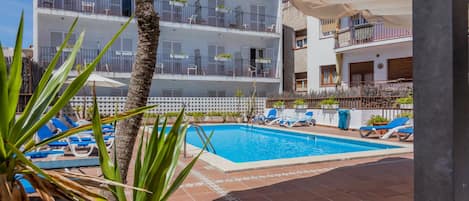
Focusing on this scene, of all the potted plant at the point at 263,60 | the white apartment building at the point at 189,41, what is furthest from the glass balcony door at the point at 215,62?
the potted plant at the point at 263,60

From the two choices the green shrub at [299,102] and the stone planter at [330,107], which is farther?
the green shrub at [299,102]

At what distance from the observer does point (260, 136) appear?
14.1 metres

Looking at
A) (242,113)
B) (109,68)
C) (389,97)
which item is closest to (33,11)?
(109,68)

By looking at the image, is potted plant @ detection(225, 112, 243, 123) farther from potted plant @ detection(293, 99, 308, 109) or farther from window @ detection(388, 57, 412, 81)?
window @ detection(388, 57, 412, 81)

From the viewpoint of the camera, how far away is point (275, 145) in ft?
37.8

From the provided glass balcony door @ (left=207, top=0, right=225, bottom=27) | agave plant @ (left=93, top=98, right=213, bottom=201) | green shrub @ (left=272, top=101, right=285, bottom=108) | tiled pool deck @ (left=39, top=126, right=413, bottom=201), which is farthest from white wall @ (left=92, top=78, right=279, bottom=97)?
agave plant @ (left=93, top=98, right=213, bottom=201)

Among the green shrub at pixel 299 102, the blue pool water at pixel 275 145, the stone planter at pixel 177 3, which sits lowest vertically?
the blue pool water at pixel 275 145

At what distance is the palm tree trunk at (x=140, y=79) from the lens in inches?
96.2

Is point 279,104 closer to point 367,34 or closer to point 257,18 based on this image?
point 367,34

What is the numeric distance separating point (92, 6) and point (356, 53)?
1663 centimetres

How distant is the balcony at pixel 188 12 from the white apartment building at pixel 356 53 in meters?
3.94

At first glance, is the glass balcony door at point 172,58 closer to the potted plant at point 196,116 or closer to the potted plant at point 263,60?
the potted plant at point 196,116

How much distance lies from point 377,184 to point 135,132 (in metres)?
3.92

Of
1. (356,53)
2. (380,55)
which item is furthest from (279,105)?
(380,55)
